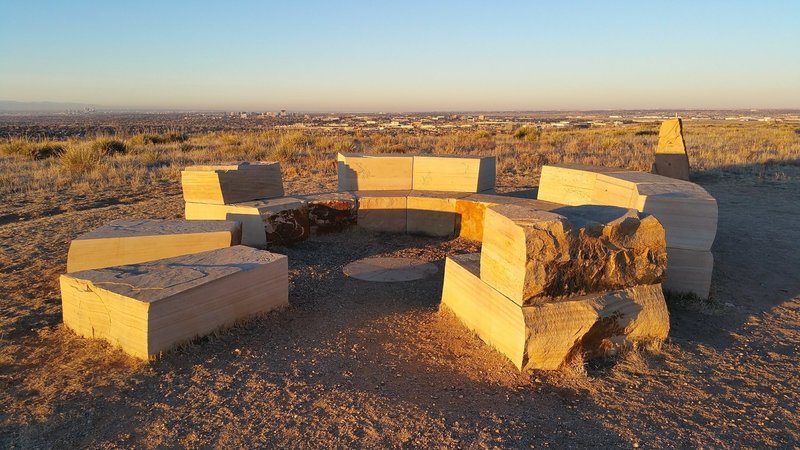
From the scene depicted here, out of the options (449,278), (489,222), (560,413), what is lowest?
(560,413)

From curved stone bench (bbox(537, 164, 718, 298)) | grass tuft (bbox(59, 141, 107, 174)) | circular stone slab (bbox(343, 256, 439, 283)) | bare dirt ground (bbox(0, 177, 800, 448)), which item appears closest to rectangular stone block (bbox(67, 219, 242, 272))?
bare dirt ground (bbox(0, 177, 800, 448))

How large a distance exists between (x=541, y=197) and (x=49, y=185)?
1119cm

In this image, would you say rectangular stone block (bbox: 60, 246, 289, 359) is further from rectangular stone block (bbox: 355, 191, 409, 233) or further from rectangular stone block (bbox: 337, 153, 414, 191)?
rectangular stone block (bbox: 337, 153, 414, 191)

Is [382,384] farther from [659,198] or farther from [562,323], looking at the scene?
[659,198]

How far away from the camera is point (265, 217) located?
6742 millimetres

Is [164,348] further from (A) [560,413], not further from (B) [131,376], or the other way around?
(A) [560,413]

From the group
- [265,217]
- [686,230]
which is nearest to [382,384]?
[686,230]

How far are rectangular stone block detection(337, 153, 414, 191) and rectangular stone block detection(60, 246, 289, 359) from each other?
4033mm

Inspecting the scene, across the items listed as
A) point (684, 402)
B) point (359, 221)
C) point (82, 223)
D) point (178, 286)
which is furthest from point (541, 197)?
point (82, 223)

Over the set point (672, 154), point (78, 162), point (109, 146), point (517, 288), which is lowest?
point (517, 288)

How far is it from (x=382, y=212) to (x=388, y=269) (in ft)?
6.03

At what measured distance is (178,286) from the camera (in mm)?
3900

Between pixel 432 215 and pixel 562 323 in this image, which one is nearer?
pixel 562 323

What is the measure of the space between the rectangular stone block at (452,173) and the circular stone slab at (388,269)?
2209mm
